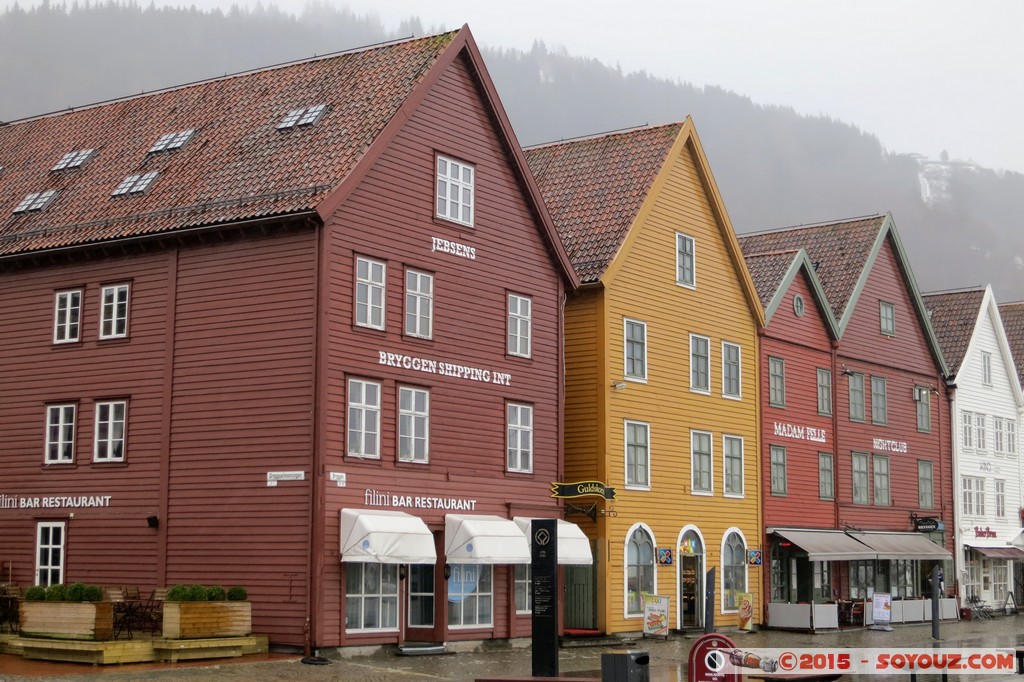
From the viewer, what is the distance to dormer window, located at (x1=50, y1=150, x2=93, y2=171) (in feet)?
118

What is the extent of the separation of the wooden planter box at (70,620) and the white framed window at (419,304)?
878 cm

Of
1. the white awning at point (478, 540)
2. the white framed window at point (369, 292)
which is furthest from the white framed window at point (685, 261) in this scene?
the white framed window at point (369, 292)

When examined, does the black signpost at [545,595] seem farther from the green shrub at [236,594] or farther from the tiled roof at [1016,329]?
the tiled roof at [1016,329]

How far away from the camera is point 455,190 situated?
33.6 metres

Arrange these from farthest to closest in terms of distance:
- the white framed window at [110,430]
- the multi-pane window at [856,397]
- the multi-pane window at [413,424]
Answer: the multi-pane window at [856,397]
the white framed window at [110,430]
the multi-pane window at [413,424]

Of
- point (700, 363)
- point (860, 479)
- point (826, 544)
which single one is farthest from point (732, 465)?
point (860, 479)

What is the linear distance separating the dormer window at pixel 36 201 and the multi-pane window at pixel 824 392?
25468 mm

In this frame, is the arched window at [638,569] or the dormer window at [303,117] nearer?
the dormer window at [303,117]

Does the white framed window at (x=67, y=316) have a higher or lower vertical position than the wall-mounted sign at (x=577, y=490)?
higher

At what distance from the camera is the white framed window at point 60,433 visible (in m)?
32.0

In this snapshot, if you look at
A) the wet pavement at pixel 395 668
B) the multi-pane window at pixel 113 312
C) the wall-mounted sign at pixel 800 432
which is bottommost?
the wet pavement at pixel 395 668

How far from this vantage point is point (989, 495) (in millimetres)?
59500

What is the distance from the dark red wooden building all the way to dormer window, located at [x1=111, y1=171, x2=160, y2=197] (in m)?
0.11

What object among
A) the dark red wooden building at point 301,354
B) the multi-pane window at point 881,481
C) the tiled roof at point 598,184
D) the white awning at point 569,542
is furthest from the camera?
the multi-pane window at point 881,481
